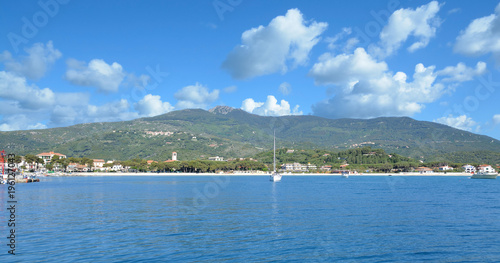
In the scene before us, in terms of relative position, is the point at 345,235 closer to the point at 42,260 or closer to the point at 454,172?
the point at 42,260

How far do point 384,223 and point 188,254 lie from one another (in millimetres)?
15603

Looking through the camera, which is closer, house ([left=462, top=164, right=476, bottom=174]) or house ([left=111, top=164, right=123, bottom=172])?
house ([left=462, top=164, right=476, bottom=174])

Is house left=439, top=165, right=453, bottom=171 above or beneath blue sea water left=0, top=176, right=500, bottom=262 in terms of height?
beneath

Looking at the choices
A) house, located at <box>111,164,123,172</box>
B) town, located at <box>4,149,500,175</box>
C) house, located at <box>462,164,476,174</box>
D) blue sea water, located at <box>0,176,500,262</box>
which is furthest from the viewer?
house, located at <box>111,164,123,172</box>

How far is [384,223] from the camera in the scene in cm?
2677

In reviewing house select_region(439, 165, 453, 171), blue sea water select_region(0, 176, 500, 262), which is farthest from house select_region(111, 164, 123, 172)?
house select_region(439, 165, 453, 171)

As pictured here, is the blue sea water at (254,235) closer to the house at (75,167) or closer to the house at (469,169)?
the house at (75,167)

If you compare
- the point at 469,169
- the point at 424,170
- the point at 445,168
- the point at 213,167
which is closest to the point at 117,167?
the point at 213,167

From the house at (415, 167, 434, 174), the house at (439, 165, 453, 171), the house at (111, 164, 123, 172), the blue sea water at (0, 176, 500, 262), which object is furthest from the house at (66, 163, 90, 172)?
the house at (439, 165, 453, 171)

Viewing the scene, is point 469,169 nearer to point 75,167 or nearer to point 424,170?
point 424,170

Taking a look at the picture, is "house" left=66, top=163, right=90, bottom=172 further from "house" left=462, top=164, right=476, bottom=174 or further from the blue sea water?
"house" left=462, top=164, right=476, bottom=174

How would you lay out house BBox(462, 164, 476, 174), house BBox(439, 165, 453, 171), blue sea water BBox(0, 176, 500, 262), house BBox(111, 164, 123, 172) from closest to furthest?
blue sea water BBox(0, 176, 500, 262) → house BBox(462, 164, 476, 174) → house BBox(439, 165, 453, 171) → house BBox(111, 164, 123, 172)

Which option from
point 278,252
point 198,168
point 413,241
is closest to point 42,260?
point 278,252

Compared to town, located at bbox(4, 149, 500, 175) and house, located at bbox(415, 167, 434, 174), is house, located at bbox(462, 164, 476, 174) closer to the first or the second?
town, located at bbox(4, 149, 500, 175)
